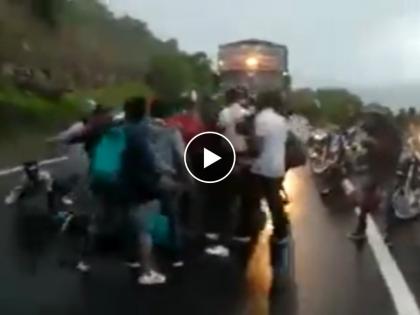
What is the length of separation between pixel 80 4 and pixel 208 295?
1.57 meters

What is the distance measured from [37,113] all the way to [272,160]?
51.8 inches

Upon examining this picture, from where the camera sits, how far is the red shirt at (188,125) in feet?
18.2

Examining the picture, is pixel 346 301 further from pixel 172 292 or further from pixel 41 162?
pixel 41 162

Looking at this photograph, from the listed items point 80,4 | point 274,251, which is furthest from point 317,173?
point 80,4

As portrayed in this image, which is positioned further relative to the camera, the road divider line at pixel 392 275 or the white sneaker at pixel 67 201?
the white sneaker at pixel 67 201

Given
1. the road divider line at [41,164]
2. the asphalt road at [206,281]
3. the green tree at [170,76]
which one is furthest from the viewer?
the road divider line at [41,164]

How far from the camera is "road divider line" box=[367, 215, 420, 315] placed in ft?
17.1

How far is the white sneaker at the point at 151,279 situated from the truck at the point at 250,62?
1402 millimetres

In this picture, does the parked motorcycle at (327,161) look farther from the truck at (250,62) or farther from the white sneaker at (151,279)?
the white sneaker at (151,279)

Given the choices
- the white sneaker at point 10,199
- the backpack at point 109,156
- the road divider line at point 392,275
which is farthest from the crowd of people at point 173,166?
the white sneaker at point 10,199

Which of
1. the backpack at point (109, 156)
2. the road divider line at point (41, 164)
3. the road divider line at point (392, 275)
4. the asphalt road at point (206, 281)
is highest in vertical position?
the backpack at point (109, 156)

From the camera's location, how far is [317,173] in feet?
24.3

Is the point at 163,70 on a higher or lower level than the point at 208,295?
higher
